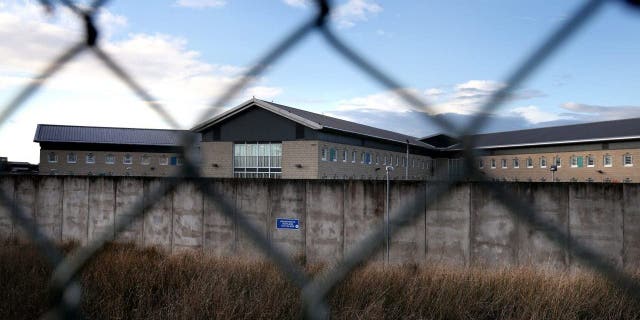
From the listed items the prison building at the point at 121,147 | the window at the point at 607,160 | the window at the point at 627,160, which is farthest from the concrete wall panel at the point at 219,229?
the window at the point at 607,160

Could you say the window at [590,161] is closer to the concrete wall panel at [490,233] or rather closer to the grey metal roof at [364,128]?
the concrete wall panel at [490,233]

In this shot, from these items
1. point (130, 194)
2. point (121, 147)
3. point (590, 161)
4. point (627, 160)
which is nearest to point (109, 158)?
point (121, 147)

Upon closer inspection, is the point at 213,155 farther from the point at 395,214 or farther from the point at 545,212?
the point at 545,212

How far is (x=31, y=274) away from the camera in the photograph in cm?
368

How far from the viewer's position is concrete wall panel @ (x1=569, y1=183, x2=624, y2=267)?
380 inches

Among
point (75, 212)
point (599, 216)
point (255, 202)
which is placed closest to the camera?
point (599, 216)

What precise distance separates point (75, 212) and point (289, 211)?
6057mm

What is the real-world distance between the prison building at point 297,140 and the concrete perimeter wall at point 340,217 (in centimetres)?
253

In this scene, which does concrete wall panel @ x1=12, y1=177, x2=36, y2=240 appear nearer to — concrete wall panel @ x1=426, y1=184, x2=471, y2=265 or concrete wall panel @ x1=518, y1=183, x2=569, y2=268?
concrete wall panel @ x1=426, y1=184, x2=471, y2=265

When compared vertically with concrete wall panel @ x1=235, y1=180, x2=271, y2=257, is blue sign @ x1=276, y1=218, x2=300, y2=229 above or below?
below

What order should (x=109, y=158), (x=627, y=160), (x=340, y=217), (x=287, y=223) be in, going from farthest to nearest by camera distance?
(x=627, y=160) → (x=287, y=223) → (x=340, y=217) → (x=109, y=158)

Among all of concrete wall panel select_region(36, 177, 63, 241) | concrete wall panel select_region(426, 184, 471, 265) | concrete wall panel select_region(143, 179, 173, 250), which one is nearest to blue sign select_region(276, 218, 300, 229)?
concrete wall panel select_region(143, 179, 173, 250)

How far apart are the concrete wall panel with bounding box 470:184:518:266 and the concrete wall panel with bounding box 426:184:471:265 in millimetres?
162

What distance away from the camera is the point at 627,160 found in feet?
89.7
